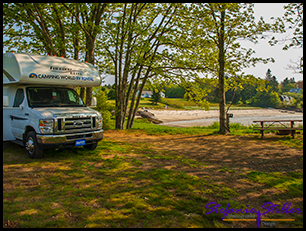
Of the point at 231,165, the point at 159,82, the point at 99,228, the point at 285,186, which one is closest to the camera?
the point at 99,228

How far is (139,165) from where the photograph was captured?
697 cm

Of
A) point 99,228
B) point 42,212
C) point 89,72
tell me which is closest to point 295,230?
point 99,228

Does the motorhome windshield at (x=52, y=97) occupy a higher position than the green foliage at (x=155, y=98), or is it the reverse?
the green foliage at (x=155, y=98)

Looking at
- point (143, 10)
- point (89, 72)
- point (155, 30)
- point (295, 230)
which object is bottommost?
point (295, 230)

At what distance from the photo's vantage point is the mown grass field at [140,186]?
3828mm

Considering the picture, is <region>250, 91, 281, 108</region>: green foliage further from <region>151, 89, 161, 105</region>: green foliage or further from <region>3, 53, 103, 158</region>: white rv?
<region>3, 53, 103, 158</region>: white rv

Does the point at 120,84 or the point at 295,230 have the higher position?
the point at 120,84

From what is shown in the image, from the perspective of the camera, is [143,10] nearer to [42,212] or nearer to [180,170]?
[180,170]

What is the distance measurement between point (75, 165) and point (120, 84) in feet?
42.7

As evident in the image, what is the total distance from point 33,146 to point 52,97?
1857 millimetres

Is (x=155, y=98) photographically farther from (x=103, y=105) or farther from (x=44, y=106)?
(x=44, y=106)

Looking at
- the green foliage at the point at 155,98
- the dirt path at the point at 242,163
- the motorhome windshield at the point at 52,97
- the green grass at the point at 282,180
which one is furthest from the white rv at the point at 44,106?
the green foliage at the point at 155,98

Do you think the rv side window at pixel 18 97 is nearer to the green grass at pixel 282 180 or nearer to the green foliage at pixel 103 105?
the green grass at pixel 282 180

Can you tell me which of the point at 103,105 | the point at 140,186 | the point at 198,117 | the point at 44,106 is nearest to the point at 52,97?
the point at 44,106
